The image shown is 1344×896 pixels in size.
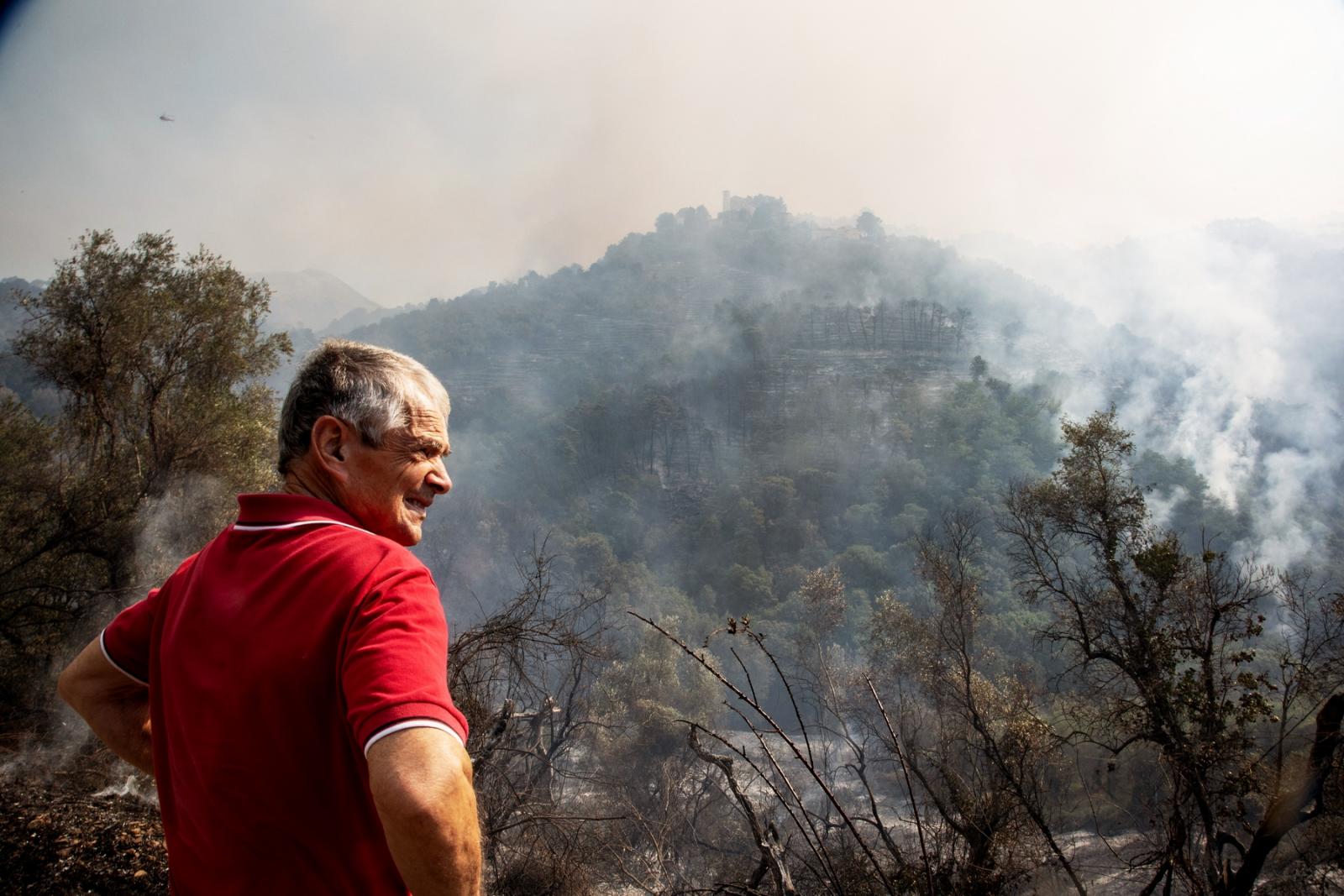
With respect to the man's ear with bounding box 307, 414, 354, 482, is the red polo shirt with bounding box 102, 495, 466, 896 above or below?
below

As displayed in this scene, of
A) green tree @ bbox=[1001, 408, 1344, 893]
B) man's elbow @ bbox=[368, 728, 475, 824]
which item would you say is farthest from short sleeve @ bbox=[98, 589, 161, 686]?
green tree @ bbox=[1001, 408, 1344, 893]

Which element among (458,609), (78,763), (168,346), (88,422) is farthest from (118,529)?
(458,609)

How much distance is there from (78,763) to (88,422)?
6619 mm

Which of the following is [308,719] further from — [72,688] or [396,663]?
[72,688]

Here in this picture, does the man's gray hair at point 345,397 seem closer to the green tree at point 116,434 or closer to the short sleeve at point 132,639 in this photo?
the short sleeve at point 132,639

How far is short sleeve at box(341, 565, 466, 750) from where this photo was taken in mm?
766

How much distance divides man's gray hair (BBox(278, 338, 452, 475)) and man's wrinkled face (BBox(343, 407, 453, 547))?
0.02 meters

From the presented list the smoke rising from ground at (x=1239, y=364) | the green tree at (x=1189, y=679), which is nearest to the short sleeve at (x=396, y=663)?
the green tree at (x=1189, y=679)

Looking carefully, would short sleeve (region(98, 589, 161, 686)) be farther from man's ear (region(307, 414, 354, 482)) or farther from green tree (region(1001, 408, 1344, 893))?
green tree (region(1001, 408, 1344, 893))

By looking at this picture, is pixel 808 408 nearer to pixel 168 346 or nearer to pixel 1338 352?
pixel 1338 352

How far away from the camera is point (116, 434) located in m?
12.9

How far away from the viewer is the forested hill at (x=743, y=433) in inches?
2362

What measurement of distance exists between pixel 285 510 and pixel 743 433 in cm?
8200

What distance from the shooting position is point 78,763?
28.4ft
